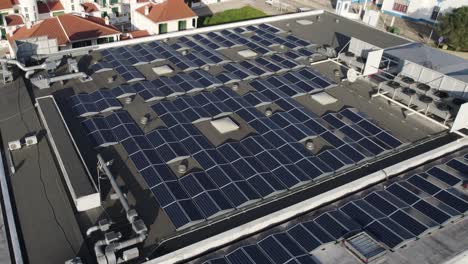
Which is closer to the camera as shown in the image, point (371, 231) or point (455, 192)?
point (371, 231)

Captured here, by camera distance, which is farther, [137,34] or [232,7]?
[232,7]

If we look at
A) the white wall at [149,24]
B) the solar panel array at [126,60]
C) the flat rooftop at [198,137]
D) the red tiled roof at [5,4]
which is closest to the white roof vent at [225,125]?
the flat rooftop at [198,137]

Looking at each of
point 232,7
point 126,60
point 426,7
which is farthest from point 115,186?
point 426,7

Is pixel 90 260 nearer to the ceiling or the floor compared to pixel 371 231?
nearer to the floor

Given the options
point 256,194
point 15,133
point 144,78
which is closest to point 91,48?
point 144,78

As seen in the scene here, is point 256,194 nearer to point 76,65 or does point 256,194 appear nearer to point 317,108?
point 317,108

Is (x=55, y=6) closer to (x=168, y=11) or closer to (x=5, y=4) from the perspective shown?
(x=5, y=4)
